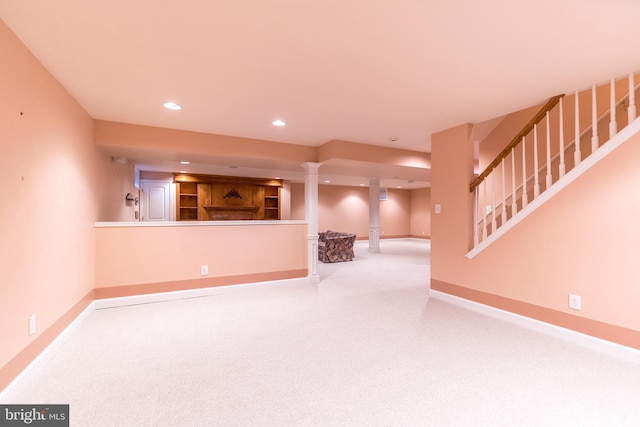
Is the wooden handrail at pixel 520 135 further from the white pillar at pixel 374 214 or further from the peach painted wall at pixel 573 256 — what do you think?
the white pillar at pixel 374 214

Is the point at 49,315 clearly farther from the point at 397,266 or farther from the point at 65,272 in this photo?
the point at 397,266

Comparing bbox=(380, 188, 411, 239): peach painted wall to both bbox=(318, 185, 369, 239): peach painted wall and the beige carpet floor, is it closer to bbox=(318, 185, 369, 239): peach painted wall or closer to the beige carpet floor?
bbox=(318, 185, 369, 239): peach painted wall

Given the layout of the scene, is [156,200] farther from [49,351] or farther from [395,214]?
[395,214]

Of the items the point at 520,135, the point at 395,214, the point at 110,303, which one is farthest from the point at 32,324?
the point at 395,214

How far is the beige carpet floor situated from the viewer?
5.61 ft

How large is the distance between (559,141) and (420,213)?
29.6 feet

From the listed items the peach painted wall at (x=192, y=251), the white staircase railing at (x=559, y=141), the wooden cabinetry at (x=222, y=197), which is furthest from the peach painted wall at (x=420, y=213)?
the peach painted wall at (x=192, y=251)

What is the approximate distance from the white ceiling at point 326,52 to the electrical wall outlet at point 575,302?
1.95 metres

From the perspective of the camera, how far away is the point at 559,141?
10.9ft

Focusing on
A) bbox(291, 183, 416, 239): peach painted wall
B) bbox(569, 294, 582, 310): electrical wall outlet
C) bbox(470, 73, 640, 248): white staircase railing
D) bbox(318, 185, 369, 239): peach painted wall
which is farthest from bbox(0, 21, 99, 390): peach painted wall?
bbox(318, 185, 369, 239): peach painted wall

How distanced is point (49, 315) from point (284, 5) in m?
3.00

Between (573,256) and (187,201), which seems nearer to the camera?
(573,256)

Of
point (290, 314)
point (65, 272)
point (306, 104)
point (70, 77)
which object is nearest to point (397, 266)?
point (290, 314)

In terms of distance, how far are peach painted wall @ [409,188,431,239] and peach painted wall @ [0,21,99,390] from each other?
11113 millimetres
